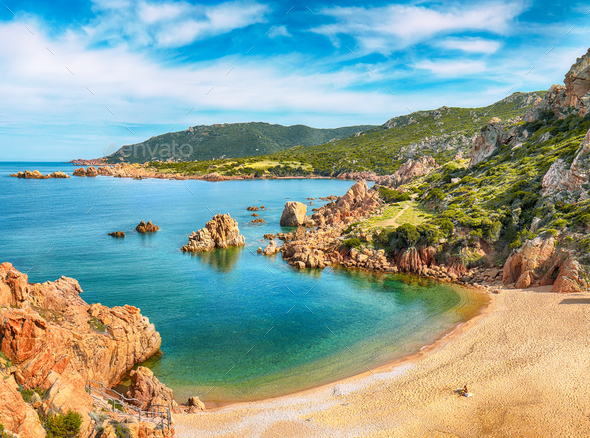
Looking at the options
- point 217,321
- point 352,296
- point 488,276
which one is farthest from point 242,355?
point 488,276

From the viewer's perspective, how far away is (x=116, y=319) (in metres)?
24.4

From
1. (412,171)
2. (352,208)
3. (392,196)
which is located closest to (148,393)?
(352,208)

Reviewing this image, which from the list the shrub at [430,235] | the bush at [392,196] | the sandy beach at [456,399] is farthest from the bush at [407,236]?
the bush at [392,196]

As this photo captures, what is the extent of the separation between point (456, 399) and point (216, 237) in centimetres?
4713

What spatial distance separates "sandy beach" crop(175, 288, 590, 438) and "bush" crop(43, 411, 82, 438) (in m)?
5.98

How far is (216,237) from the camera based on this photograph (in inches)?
2422

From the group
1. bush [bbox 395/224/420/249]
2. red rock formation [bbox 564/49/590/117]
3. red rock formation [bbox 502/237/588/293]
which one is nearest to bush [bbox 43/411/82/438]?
red rock formation [bbox 502/237/588/293]

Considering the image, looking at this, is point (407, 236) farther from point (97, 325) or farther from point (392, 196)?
point (97, 325)

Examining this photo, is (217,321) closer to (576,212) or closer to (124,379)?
(124,379)

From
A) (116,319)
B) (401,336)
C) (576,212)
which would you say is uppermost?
(576,212)

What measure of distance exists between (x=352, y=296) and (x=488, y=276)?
52.9ft

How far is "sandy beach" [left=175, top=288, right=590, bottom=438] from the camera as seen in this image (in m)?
18.0

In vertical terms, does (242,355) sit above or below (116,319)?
below

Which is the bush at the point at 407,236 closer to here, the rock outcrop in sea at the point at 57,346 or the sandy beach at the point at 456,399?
the sandy beach at the point at 456,399
